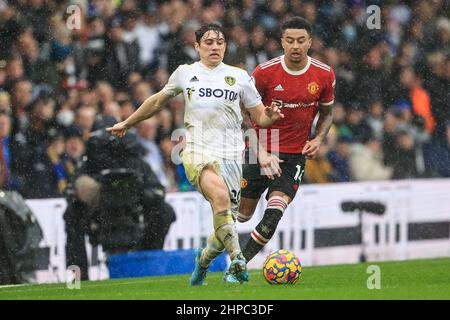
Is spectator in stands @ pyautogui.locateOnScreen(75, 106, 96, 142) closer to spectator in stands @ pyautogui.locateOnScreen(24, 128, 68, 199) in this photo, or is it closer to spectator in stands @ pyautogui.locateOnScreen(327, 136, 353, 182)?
spectator in stands @ pyautogui.locateOnScreen(24, 128, 68, 199)

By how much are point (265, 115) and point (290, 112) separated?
1368mm

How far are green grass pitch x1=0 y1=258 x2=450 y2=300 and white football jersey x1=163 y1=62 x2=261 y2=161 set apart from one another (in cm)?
120

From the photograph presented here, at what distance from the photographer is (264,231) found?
11.0 metres

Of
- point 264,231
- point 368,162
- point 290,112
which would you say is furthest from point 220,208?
point 368,162

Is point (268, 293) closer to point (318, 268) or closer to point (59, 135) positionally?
point (318, 268)

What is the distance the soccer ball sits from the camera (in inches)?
394

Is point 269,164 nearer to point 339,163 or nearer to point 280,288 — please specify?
point 280,288

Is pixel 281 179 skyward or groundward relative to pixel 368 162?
groundward

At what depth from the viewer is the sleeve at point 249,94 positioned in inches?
404

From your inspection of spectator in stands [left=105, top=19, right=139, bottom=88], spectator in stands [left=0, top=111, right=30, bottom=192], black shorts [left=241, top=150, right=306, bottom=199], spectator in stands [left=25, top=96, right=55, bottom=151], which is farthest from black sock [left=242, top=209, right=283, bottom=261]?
spectator in stands [left=105, top=19, right=139, bottom=88]

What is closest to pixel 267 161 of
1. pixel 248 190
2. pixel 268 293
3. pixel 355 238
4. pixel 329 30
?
pixel 248 190

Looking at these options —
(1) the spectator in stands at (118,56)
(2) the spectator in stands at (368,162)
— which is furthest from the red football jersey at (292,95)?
(2) the spectator in stands at (368,162)

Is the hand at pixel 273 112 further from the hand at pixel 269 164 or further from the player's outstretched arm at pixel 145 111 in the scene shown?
the hand at pixel 269 164

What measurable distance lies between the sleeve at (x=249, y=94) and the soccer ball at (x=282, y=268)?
4.34ft
